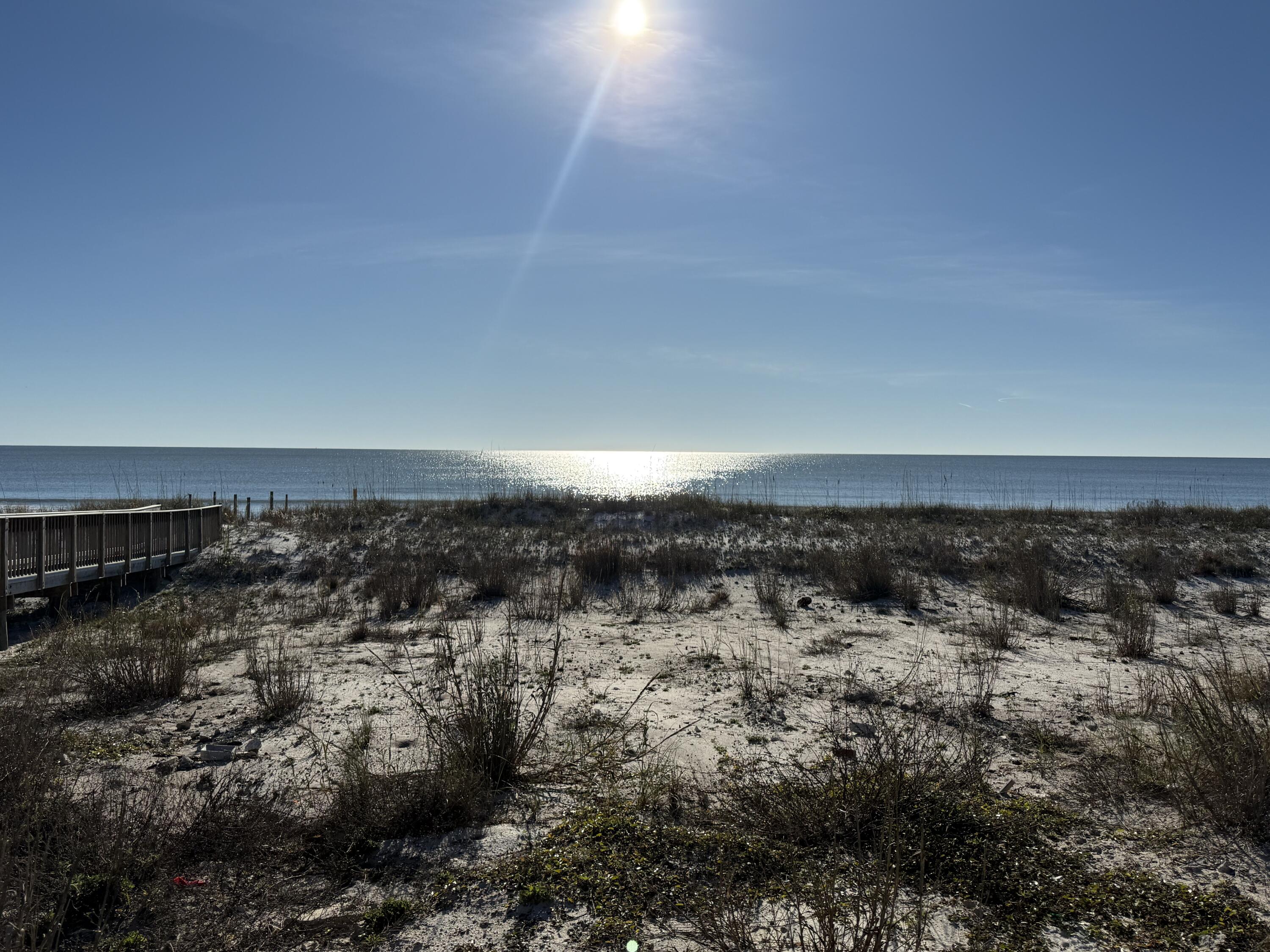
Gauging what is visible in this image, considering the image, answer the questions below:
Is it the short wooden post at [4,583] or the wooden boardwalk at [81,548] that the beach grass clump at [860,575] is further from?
the wooden boardwalk at [81,548]

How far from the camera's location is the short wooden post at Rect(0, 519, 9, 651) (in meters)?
9.03


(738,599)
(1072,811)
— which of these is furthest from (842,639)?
(1072,811)

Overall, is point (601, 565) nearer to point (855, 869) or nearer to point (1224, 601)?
point (1224, 601)

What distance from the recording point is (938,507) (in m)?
23.8

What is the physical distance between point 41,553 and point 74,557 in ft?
2.12

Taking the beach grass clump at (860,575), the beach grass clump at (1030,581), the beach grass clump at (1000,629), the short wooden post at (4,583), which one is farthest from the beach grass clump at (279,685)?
the beach grass clump at (1030,581)

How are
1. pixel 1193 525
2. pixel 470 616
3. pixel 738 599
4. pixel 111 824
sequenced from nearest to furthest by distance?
pixel 111 824
pixel 470 616
pixel 738 599
pixel 1193 525

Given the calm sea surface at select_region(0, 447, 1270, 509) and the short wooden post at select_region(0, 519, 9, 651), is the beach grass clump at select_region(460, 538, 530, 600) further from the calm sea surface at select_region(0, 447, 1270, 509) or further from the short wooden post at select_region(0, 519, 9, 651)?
the calm sea surface at select_region(0, 447, 1270, 509)

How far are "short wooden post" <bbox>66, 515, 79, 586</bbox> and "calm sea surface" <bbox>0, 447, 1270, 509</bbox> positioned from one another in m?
17.6

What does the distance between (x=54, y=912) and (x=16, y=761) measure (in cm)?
127

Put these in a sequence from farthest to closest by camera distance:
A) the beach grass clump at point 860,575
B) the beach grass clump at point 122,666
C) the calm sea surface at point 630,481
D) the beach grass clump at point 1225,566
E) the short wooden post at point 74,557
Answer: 1. the calm sea surface at point 630,481
2. the beach grass clump at point 1225,566
3. the beach grass clump at point 860,575
4. the short wooden post at point 74,557
5. the beach grass clump at point 122,666

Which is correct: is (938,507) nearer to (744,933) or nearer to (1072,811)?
(1072,811)

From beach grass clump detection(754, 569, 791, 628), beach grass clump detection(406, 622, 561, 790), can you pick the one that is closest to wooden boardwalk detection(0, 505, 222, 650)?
beach grass clump detection(406, 622, 561, 790)

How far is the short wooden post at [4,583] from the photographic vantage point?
9031mm
